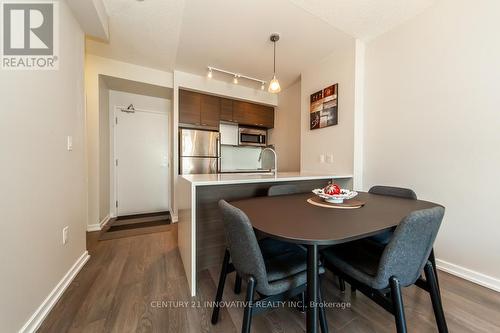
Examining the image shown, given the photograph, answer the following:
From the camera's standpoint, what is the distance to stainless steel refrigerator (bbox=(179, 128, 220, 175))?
3.22 meters

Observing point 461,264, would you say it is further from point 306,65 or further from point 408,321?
point 306,65

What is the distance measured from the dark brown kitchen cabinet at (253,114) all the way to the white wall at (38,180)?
2448mm

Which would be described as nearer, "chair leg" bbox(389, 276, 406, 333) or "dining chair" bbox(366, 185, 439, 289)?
"chair leg" bbox(389, 276, 406, 333)

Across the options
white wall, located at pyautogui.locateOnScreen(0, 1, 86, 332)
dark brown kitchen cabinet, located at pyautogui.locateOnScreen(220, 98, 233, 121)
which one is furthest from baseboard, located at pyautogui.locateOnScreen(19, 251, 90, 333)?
dark brown kitchen cabinet, located at pyautogui.locateOnScreen(220, 98, 233, 121)

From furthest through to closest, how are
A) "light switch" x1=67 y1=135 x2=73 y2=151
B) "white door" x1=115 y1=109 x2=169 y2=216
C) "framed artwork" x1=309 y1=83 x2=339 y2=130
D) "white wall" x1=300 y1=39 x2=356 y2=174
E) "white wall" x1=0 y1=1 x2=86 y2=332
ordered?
"white door" x1=115 y1=109 x2=169 y2=216 < "framed artwork" x1=309 y1=83 x2=339 y2=130 < "white wall" x1=300 y1=39 x2=356 y2=174 < "light switch" x1=67 y1=135 x2=73 y2=151 < "white wall" x1=0 y1=1 x2=86 y2=332

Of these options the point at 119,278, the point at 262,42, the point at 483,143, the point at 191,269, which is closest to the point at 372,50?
the point at 262,42

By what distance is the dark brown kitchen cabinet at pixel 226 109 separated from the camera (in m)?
3.65

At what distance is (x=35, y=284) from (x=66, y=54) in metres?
1.82

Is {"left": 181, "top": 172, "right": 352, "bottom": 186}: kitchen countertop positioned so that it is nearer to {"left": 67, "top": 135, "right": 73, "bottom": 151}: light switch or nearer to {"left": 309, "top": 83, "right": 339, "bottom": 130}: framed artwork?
{"left": 309, "top": 83, "right": 339, "bottom": 130}: framed artwork

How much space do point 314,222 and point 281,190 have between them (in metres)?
0.78

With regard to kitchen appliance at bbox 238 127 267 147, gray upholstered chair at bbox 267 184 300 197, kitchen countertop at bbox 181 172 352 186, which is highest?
kitchen appliance at bbox 238 127 267 147

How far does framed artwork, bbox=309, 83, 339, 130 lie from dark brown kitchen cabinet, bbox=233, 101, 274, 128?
1.31 meters

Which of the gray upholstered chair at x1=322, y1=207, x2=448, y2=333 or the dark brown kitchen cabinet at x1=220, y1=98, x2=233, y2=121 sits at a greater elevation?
the dark brown kitchen cabinet at x1=220, y1=98, x2=233, y2=121

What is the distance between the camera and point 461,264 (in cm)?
172
